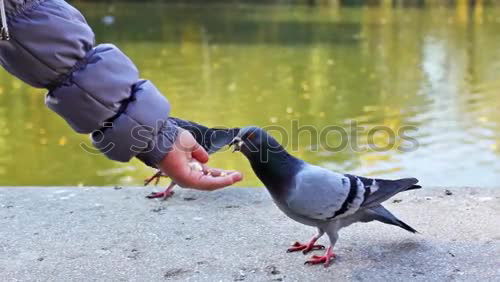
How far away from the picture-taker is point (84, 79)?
1.62m

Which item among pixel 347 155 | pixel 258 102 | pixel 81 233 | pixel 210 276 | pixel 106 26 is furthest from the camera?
pixel 106 26

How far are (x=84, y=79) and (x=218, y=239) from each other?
3.51 ft

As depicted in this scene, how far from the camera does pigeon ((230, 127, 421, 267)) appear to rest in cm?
214

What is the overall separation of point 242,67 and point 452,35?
621 centimetres

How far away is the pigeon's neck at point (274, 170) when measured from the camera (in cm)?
214

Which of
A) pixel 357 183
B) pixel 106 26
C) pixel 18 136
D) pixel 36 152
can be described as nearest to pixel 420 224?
pixel 357 183

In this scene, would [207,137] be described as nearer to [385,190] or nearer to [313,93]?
[385,190]

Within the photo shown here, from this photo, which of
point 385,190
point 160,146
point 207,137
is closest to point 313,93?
point 207,137

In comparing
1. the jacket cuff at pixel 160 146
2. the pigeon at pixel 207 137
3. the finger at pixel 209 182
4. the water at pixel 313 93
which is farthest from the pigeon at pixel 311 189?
the water at pixel 313 93

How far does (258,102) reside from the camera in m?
7.08

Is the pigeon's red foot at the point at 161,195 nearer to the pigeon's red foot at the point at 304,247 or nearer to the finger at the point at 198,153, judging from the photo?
the pigeon's red foot at the point at 304,247

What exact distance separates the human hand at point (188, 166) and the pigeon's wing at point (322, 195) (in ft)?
1.13

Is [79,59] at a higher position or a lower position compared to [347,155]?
higher

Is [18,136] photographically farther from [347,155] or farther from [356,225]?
[356,225]
